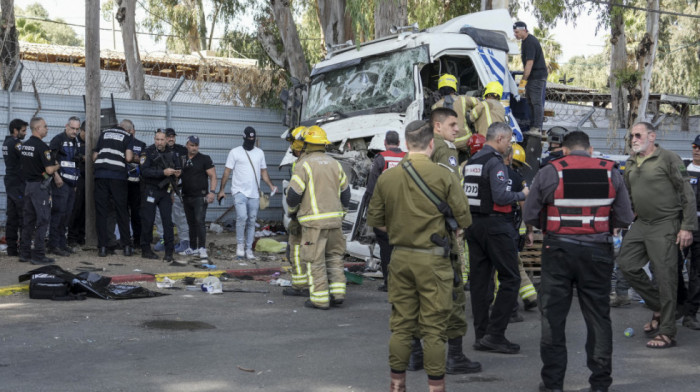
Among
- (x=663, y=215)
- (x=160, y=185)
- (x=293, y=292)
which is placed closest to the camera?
(x=663, y=215)

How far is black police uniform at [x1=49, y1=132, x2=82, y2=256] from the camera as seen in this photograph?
11.5 m

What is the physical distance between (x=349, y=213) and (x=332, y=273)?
2218mm

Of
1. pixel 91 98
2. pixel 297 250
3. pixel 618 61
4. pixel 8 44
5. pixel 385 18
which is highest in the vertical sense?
pixel 618 61

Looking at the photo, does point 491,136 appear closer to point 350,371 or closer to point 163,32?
point 350,371

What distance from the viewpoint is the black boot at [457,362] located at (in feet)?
20.2

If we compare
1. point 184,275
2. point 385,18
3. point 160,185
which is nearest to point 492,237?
point 184,275

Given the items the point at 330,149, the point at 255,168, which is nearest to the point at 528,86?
the point at 330,149

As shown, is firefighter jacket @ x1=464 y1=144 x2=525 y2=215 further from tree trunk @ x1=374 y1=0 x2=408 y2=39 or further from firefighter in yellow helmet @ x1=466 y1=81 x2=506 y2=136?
tree trunk @ x1=374 y1=0 x2=408 y2=39

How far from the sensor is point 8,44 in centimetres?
1516

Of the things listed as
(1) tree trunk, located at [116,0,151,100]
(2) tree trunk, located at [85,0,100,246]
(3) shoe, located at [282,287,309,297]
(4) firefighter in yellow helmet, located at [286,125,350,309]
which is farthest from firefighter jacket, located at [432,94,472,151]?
(1) tree trunk, located at [116,0,151,100]

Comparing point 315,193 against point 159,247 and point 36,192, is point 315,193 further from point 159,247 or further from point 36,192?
point 159,247

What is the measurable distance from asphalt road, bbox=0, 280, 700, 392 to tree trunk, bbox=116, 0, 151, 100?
10.5 metres

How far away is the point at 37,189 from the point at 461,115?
5.63 m

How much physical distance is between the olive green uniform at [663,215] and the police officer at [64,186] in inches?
308
